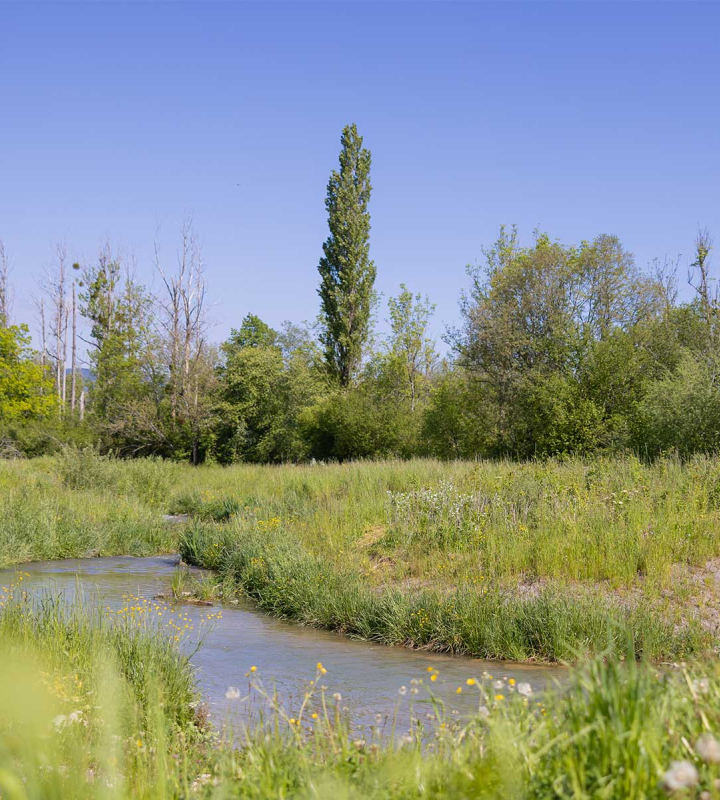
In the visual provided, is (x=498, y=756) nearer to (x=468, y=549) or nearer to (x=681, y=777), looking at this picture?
(x=681, y=777)

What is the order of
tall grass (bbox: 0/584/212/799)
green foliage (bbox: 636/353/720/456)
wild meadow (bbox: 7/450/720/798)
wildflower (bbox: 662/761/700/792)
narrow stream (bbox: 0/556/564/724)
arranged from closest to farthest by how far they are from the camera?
1. wildflower (bbox: 662/761/700/792)
2. wild meadow (bbox: 7/450/720/798)
3. tall grass (bbox: 0/584/212/799)
4. narrow stream (bbox: 0/556/564/724)
5. green foliage (bbox: 636/353/720/456)

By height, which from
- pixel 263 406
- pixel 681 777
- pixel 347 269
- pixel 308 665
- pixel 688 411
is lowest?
pixel 308 665

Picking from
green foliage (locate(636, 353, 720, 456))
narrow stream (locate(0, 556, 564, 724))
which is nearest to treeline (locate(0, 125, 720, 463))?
green foliage (locate(636, 353, 720, 456))

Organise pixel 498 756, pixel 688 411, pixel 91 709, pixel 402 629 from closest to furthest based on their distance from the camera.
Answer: pixel 498 756, pixel 91 709, pixel 402 629, pixel 688 411

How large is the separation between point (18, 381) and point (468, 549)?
32983 millimetres

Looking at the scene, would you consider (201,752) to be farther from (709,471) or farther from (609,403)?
(609,403)

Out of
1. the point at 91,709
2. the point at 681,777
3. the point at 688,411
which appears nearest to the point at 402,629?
the point at 91,709

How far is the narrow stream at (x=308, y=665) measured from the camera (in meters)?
6.03

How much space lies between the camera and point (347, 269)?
36.2m

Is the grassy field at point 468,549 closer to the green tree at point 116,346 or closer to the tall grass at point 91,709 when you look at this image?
the tall grass at point 91,709

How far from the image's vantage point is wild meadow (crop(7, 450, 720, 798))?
238 cm

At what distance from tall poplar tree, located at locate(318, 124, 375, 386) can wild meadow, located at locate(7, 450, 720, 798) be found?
16157 millimetres

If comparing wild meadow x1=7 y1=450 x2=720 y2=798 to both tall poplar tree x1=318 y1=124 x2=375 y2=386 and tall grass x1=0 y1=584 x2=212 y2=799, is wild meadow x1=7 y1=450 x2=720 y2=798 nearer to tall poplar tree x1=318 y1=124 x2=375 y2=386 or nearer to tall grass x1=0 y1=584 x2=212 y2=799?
tall grass x1=0 y1=584 x2=212 y2=799

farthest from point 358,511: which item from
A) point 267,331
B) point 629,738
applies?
point 267,331
